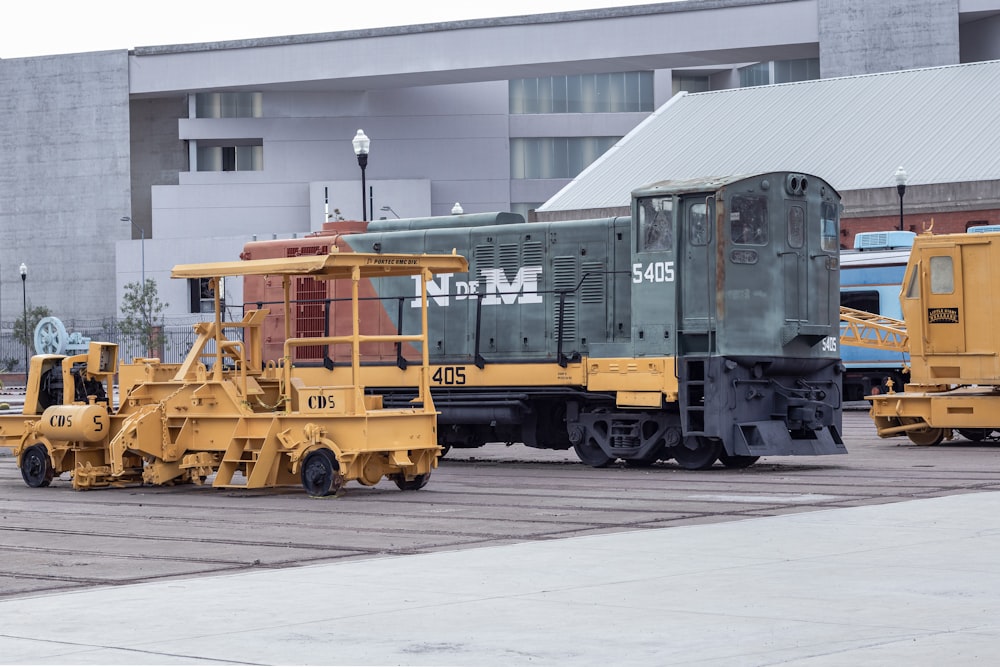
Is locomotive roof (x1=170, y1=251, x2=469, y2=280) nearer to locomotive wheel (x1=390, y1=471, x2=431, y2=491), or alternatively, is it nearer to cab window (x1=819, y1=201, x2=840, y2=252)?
locomotive wheel (x1=390, y1=471, x2=431, y2=491)

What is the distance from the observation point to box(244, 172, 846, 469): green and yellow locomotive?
19.5m

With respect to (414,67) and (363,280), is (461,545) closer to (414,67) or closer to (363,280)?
(363,280)

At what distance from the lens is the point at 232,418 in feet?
57.1

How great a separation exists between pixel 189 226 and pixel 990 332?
55834mm

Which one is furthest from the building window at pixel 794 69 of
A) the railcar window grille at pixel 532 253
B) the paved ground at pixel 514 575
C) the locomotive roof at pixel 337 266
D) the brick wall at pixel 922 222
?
the locomotive roof at pixel 337 266

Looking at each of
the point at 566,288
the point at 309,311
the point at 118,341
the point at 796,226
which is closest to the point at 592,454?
the point at 566,288

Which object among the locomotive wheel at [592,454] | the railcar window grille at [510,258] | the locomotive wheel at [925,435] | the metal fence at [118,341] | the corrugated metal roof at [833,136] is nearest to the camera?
the locomotive wheel at [592,454]

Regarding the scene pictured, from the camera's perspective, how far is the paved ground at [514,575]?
292 inches

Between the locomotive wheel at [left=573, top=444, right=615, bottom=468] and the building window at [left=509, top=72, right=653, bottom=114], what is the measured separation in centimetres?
5782

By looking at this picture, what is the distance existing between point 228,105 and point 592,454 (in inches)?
2302

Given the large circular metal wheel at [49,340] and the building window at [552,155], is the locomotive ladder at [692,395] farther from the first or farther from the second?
the building window at [552,155]

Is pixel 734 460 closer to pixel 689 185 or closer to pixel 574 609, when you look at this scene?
pixel 689 185

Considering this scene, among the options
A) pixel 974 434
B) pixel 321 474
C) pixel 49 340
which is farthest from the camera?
pixel 49 340

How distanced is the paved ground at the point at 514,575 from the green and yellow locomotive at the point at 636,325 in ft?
8.16
